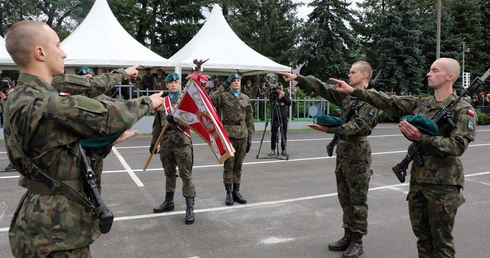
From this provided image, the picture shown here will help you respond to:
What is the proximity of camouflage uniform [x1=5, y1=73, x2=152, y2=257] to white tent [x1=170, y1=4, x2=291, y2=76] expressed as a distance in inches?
505

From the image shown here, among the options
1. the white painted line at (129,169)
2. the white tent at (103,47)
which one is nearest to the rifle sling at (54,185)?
the white painted line at (129,169)

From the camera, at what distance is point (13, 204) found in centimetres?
583

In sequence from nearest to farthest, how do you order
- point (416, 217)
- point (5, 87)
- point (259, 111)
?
point (416, 217) < point (5, 87) < point (259, 111)

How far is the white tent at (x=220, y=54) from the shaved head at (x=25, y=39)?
12.7 meters

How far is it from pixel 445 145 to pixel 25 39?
3.11 meters

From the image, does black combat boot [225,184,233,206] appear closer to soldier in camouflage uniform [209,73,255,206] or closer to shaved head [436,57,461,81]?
soldier in camouflage uniform [209,73,255,206]

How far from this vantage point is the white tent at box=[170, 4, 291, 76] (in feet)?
50.6

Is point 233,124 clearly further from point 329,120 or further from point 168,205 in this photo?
point 329,120

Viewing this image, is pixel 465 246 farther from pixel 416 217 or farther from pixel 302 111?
pixel 302 111

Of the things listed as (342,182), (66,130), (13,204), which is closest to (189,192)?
(342,182)

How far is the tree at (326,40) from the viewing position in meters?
28.4

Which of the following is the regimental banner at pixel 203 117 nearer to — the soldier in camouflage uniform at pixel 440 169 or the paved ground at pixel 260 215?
the paved ground at pixel 260 215

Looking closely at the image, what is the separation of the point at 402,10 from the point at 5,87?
94.0 ft

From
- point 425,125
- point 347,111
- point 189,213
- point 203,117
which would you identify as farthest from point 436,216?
point 189,213
